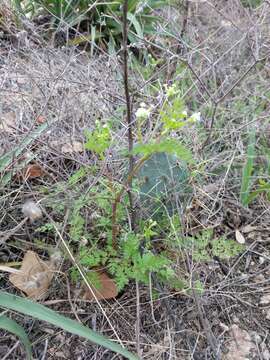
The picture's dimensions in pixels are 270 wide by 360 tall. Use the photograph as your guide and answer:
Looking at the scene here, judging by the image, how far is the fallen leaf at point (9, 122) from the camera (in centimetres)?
145

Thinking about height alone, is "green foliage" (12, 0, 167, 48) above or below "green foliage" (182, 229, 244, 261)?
above

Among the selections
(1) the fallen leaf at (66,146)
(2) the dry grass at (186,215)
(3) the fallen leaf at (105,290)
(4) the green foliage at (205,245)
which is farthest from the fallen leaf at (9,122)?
(4) the green foliage at (205,245)

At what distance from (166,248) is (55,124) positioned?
1.76ft

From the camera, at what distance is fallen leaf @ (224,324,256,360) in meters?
1.15

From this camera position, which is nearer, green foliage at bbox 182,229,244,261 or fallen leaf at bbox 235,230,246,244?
green foliage at bbox 182,229,244,261

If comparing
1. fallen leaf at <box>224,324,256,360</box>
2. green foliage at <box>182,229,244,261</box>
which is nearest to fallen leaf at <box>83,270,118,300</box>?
green foliage at <box>182,229,244,261</box>

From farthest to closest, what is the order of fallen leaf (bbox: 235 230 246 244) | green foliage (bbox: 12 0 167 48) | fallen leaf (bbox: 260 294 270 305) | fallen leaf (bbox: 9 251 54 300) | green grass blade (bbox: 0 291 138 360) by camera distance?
green foliage (bbox: 12 0 167 48) → fallen leaf (bbox: 235 230 246 244) → fallen leaf (bbox: 260 294 270 305) → fallen leaf (bbox: 9 251 54 300) → green grass blade (bbox: 0 291 138 360)

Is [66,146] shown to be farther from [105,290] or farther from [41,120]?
[105,290]

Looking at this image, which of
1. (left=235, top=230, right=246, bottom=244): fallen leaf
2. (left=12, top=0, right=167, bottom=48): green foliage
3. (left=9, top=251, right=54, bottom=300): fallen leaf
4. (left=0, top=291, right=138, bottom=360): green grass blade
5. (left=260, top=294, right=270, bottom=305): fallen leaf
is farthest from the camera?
(left=12, top=0, right=167, bottom=48): green foliage

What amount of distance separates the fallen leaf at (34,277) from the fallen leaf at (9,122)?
45 centimetres

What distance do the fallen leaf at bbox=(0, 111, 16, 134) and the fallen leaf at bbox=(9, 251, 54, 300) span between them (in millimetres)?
454

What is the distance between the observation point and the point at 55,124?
1.43 metres

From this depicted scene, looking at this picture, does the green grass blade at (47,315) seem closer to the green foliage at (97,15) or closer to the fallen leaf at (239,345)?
the fallen leaf at (239,345)

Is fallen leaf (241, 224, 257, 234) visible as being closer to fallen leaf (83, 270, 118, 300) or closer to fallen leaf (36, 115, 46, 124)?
fallen leaf (83, 270, 118, 300)
